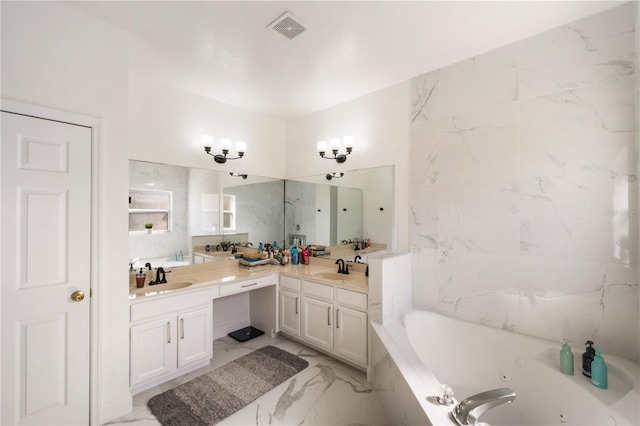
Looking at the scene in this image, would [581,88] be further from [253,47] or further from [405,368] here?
[253,47]

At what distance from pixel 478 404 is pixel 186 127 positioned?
10.4 ft

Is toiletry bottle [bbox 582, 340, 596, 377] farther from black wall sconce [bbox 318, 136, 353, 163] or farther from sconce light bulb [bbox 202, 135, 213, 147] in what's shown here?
sconce light bulb [bbox 202, 135, 213, 147]

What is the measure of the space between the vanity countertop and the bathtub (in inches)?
23.2

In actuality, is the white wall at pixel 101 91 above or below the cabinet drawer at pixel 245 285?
above

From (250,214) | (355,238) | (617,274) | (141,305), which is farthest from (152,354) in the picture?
(617,274)

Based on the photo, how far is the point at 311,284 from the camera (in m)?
2.71

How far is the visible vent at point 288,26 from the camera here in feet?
5.77

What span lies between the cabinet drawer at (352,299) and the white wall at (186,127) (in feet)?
6.22

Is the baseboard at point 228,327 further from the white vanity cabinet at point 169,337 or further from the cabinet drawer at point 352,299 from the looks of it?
the cabinet drawer at point 352,299

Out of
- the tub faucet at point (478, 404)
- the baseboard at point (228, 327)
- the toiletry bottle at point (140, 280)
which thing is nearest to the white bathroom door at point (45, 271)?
the toiletry bottle at point (140, 280)

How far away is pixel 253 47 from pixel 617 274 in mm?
2922

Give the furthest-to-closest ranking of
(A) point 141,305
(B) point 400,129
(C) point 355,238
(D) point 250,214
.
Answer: (D) point 250,214
(C) point 355,238
(B) point 400,129
(A) point 141,305

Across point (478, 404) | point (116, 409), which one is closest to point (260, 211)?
point (116, 409)

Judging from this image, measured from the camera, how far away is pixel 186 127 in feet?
9.20
